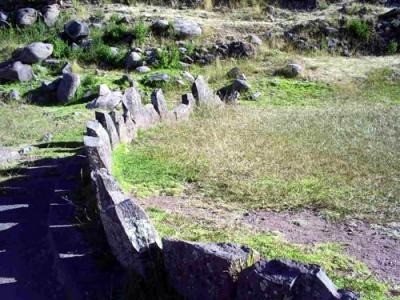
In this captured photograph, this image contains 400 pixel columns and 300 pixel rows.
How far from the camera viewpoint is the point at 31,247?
4734 mm

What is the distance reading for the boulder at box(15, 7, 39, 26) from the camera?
47.5ft

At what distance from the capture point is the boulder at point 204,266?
3111 mm

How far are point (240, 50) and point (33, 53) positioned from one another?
159 inches

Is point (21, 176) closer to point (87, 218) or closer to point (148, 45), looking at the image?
point (87, 218)

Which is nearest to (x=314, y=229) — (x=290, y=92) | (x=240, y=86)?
(x=240, y=86)

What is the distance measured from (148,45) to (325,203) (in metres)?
8.85

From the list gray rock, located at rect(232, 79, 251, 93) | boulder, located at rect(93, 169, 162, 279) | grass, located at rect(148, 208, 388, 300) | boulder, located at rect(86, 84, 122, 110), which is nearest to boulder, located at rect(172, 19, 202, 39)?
gray rock, located at rect(232, 79, 251, 93)

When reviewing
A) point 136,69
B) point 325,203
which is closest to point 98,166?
point 325,203

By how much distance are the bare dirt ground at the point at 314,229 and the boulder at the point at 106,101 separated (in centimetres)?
442

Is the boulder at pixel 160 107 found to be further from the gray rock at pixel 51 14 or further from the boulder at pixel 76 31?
the gray rock at pixel 51 14

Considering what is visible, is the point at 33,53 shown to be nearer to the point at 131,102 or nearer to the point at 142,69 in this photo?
the point at 142,69

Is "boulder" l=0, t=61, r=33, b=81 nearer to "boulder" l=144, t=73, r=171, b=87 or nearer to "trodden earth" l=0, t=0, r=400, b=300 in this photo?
"trodden earth" l=0, t=0, r=400, b=300

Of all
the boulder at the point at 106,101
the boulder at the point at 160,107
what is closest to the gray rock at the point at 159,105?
the boulder at the point at 160,107

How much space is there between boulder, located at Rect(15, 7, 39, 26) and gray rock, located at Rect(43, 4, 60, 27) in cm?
24
